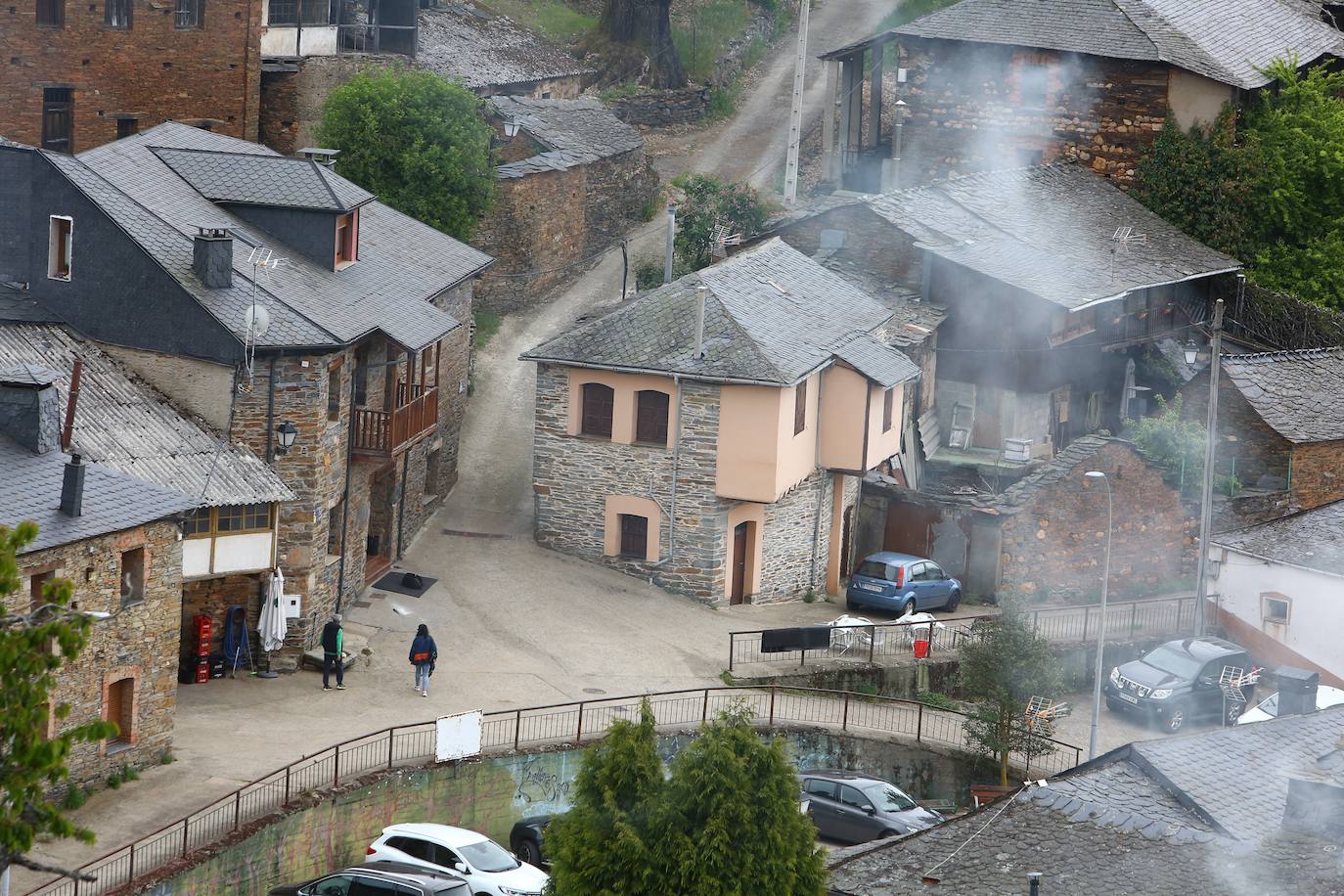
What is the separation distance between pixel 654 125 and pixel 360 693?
37.8m

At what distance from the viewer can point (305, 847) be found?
32.6 meters

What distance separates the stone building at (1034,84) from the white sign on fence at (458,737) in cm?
3417

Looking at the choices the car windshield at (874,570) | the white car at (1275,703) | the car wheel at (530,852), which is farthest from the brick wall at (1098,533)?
the car wheel at (530,852)

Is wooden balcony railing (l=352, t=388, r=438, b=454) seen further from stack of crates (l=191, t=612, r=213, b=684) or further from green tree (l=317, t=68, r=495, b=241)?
green tree (l=317, t=68, r=495, b=241)

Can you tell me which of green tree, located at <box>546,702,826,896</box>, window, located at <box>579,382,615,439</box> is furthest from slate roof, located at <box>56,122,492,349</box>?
green tree, located at <box>546,702,826,896</box>

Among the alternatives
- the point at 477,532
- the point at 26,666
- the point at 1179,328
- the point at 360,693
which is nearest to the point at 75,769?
the point at 360,693

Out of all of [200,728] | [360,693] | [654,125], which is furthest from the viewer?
[654,125]

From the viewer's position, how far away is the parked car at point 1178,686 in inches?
1679

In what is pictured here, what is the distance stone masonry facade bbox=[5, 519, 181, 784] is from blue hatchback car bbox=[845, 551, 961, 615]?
16.5 metres

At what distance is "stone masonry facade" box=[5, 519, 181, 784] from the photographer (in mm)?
31844

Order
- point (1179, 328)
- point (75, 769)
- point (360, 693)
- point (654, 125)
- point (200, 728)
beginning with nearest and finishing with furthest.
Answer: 1. point (75, 769)
2. point (200, 728)
3. point (360, 693)
4. point (1179, 328)
5. point (654, 125)

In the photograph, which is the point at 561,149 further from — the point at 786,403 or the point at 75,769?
the point at 75,769

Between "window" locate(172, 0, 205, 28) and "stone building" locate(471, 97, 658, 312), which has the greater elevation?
"window" locate(172, 0, 205, 28)

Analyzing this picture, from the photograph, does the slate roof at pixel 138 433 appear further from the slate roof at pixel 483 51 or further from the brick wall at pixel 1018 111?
the brick wall at pixel 1018 111
